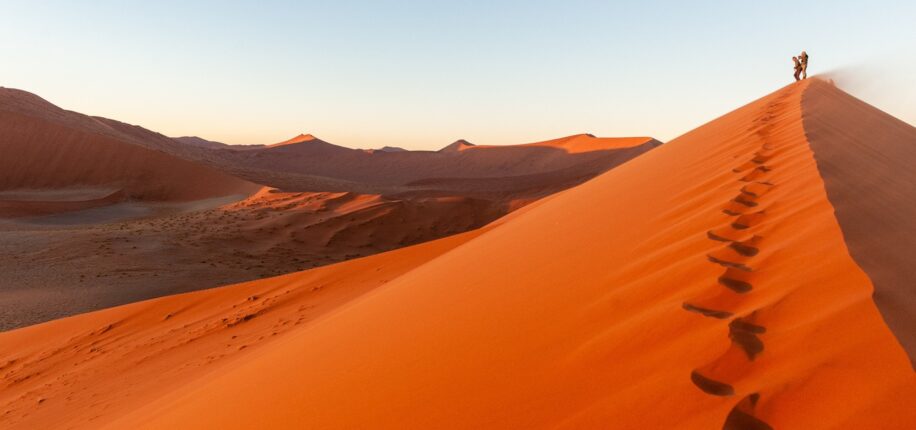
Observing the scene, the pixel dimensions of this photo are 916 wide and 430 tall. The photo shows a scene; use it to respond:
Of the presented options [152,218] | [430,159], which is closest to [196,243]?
[152,218]

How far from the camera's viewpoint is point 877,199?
2.75 metres

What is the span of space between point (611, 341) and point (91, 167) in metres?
30.1

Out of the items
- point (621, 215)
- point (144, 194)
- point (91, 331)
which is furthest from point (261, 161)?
point (621, 215)

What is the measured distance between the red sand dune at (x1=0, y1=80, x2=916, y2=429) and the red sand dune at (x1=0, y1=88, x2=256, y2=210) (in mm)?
20967

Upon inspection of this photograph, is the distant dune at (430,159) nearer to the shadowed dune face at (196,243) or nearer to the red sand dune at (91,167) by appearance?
the red sand dune at (91,167)

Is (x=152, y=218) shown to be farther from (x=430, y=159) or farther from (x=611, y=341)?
(x=430, y=159)

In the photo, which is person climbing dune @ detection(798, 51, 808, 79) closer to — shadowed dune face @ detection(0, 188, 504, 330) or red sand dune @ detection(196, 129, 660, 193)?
shadowed dune face @ detection(0, 188, 504, 330)

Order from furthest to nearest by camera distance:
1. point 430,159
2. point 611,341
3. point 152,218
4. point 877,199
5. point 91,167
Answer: point 430,159 → point 91,167 → point 152,218 → point 877,199 → point 611,341

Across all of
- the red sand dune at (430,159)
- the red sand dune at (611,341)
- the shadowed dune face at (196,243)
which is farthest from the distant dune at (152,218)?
the red sand dune at (430,159)

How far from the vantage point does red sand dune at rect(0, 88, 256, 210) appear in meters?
24.3

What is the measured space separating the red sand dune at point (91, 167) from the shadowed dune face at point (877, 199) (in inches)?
870

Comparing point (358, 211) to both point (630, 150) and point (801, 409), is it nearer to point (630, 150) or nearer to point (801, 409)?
point (801, 409)

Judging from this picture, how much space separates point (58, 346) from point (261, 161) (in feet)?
181

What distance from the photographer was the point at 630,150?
4253cm
